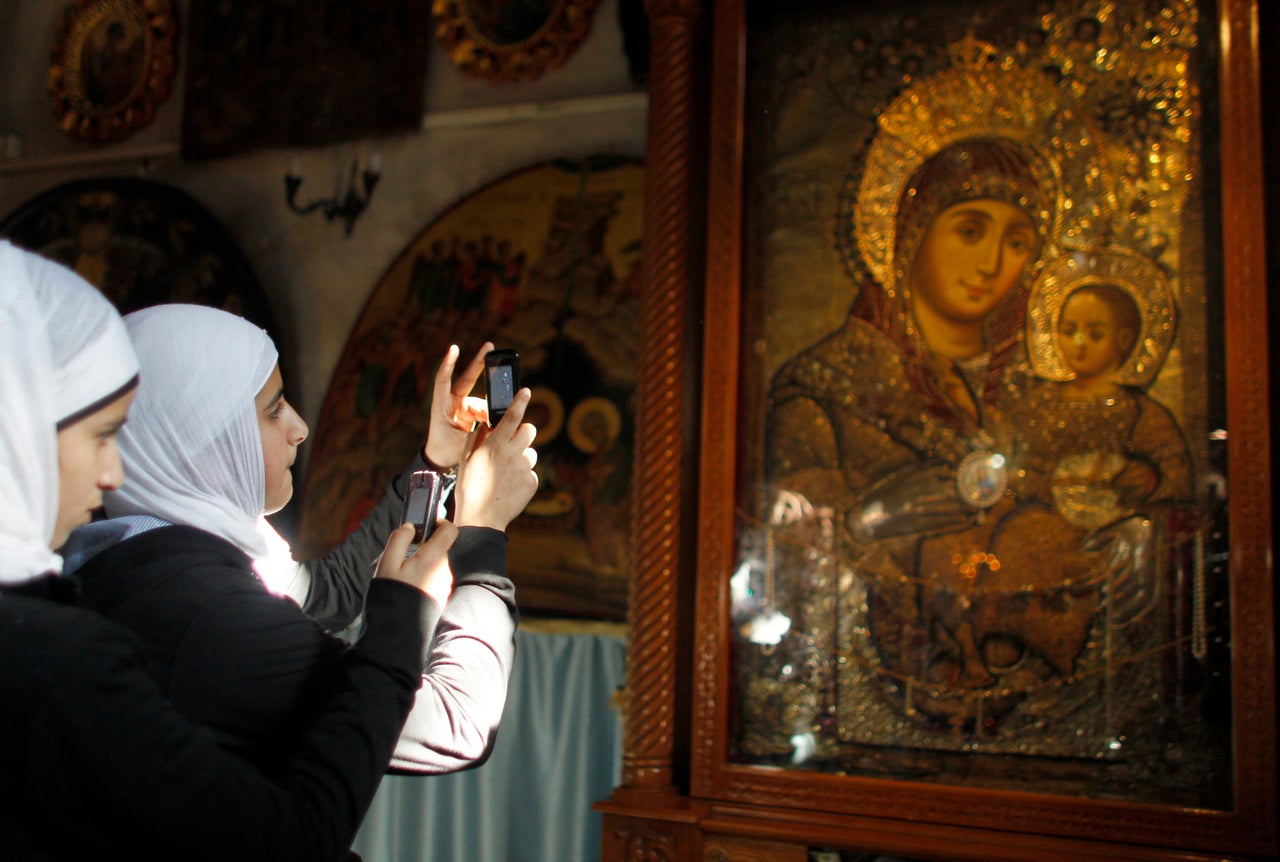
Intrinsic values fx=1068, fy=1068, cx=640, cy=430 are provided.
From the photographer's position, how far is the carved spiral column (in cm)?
237

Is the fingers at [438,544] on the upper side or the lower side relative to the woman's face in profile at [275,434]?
lower

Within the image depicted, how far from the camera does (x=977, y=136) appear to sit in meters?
2.45

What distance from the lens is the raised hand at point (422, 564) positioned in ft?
4.04

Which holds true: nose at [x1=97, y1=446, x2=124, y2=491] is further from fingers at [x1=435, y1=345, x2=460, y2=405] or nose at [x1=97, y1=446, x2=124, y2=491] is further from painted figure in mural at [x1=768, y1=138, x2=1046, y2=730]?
painted figure in mural at [x1=768, y1=138, x2=1046, y2=730]

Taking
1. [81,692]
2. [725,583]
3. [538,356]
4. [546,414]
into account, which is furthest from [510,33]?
[81,692]

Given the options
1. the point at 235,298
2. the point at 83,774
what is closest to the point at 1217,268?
the point at 83,774

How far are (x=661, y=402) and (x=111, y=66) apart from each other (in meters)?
3.41

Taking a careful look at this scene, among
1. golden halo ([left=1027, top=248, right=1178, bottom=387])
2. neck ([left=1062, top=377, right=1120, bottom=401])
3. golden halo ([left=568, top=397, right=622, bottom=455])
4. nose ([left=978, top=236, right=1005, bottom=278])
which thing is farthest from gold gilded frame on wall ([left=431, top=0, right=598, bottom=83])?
neck ([left=1062, top=377, right=1120, bottom=401])

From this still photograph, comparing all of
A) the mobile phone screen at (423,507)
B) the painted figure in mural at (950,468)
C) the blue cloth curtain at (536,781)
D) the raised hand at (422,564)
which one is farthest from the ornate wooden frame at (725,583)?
the raised hand at (422,564)

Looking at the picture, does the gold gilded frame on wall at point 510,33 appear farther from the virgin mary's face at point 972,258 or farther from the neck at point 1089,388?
the neck at point 1089,388

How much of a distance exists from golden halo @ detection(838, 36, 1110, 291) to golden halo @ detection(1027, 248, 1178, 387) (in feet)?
0.22

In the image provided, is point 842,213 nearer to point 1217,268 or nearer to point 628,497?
point 1217,268

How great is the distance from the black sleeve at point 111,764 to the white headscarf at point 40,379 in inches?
2.6

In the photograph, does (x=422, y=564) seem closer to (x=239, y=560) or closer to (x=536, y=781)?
(x=239, y=560)
